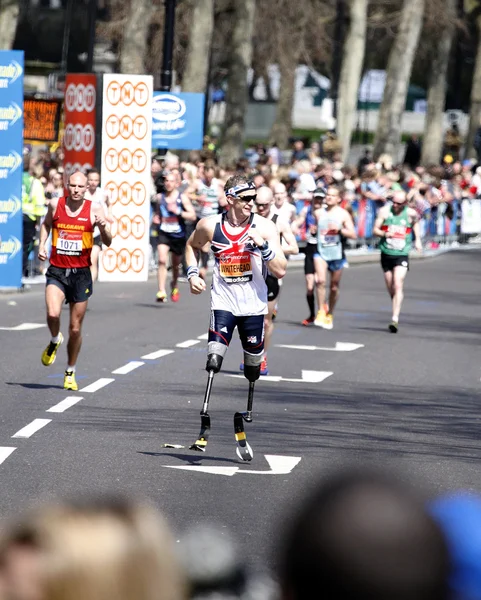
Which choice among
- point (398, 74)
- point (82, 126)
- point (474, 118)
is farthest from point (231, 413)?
point (474, 118)

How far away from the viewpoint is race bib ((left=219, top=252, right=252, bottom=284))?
34.9 feet

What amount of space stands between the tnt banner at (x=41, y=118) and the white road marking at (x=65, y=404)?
14721 millimetres

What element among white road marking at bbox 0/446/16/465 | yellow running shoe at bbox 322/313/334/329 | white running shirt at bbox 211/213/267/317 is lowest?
yellow running shoe at bbox 322/313/334/329

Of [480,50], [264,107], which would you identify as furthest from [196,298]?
[264,107]

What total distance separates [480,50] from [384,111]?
8667mm

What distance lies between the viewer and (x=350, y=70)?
45.0 m

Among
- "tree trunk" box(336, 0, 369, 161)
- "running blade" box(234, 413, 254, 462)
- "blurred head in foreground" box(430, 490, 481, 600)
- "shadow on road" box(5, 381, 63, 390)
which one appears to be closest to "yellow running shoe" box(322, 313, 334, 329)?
"shadow on road" box(5, 381, 63, 390)

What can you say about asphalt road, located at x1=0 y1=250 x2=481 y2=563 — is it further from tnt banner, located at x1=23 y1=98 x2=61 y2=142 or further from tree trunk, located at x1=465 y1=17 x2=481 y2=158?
tree trunk, located at x1=465 y1=17 x2=481 y2=158

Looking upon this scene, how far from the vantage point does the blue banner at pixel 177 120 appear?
27047 millimetres

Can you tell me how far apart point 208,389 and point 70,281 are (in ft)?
10.3

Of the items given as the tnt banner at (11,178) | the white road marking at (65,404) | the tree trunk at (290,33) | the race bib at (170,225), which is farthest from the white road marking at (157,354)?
the tree trunk at (290,33)

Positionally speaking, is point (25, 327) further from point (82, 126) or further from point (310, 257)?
point (82, 126)

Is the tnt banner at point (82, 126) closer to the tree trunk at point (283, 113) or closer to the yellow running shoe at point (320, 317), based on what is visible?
the yellow running shoe at point (320, 317)

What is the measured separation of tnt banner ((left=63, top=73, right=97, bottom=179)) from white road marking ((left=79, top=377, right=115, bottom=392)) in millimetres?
11833
